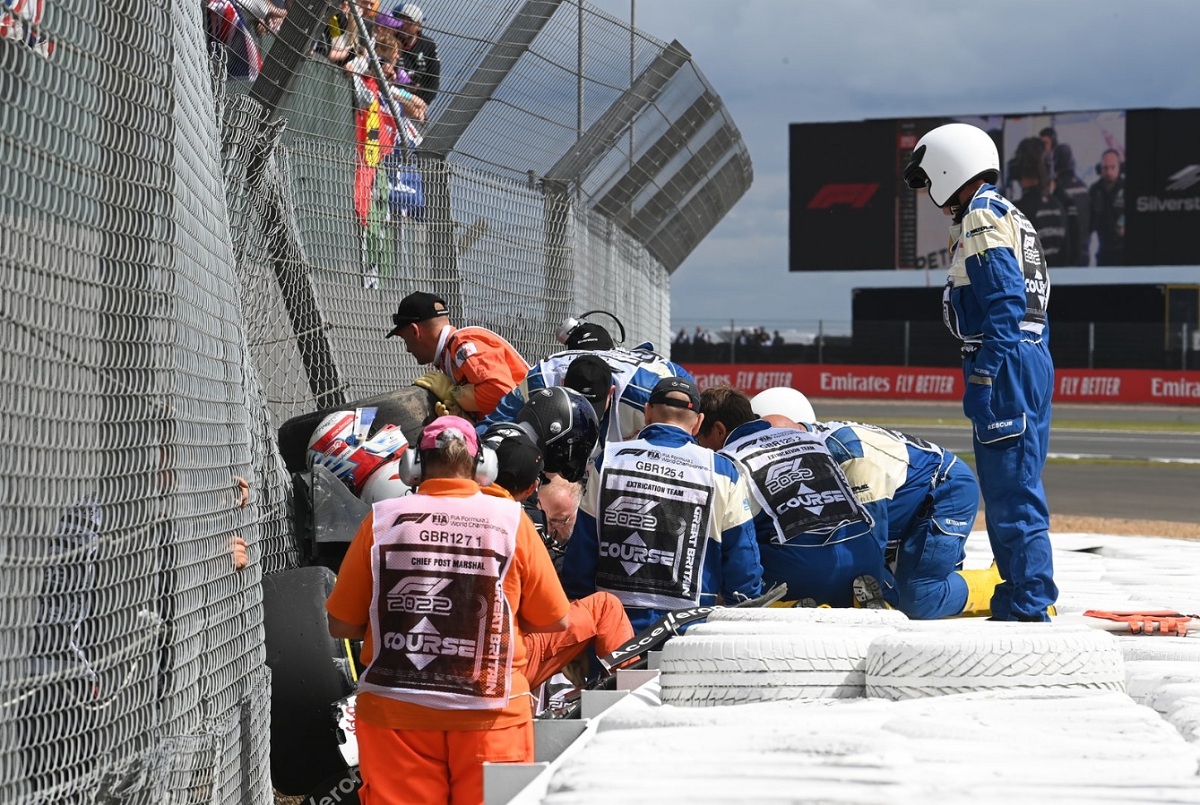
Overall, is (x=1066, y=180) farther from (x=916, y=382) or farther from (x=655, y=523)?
(x=655, y=523)

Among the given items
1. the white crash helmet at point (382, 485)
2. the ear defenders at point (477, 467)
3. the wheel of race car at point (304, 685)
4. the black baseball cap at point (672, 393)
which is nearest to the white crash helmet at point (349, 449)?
the white crash helmet at point (382, 485)

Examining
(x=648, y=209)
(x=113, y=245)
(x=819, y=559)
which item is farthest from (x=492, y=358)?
(x=648, y=209)

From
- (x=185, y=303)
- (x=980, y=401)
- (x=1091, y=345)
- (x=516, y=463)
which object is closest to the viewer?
(x=185, y=303)

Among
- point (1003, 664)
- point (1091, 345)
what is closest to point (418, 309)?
point (1003, 664)

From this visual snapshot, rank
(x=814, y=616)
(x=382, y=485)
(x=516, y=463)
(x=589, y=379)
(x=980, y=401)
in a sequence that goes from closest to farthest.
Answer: (x=814, y=616) < (x=516, y=463) < (x=980, y=401) < (x=382, y=485) < (x=589, y=379)

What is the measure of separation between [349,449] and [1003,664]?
10.2 feet

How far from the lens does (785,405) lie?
6.92 m

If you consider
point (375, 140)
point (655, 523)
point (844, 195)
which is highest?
point (844, 195)

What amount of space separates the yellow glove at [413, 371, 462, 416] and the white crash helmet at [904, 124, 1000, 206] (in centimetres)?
231

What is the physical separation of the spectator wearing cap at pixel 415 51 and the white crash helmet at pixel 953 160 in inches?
98.6

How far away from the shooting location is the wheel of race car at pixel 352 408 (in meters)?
6.13

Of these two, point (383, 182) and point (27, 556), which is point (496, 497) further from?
point (383, 182)

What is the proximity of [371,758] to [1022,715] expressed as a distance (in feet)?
5.38

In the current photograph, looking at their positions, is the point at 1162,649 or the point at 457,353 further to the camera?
the point at 457,353
